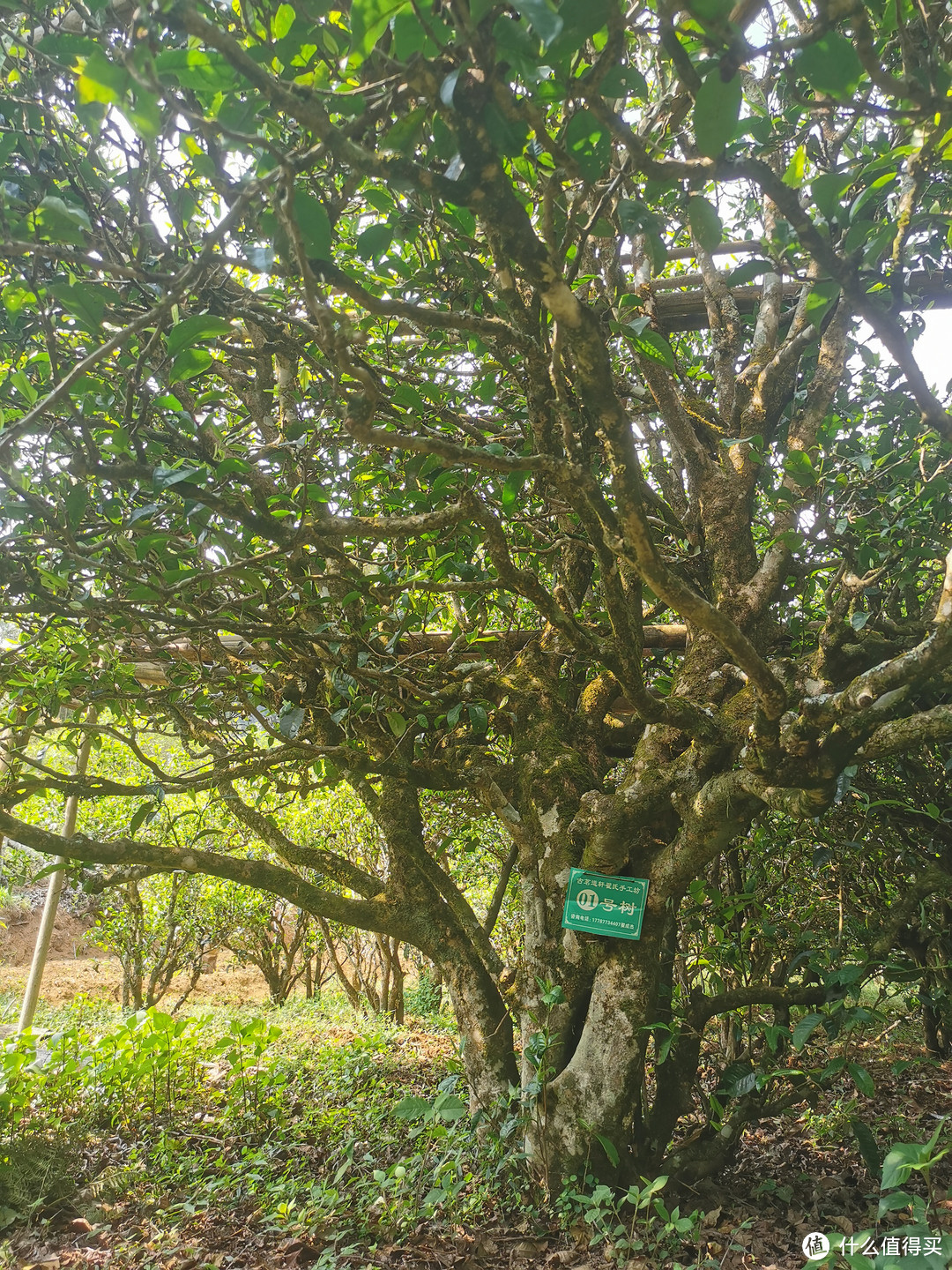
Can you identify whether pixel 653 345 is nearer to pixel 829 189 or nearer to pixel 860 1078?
pixel 829 189

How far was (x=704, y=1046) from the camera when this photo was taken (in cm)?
365

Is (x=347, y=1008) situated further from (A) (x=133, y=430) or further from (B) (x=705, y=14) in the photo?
(B) (x=705, y=14)

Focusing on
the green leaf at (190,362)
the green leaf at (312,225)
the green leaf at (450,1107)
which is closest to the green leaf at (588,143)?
the green leaf at (312,225)

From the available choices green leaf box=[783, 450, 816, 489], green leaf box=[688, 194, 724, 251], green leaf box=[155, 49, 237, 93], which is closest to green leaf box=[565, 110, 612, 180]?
green leaf box=[688, 194, 724, 251]

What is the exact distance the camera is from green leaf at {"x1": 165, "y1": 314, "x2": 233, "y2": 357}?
149cm

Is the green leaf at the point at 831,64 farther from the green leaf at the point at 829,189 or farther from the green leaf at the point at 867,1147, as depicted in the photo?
the green leaf at the point at 867,1147

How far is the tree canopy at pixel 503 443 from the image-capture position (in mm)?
1282

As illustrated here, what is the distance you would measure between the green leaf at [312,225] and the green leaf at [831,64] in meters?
0.79

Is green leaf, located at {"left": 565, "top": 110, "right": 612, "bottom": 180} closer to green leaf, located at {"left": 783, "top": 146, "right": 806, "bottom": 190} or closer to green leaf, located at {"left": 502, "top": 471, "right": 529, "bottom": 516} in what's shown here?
green leaf, located at {"left": 783, "top": 146, "right": 806, "bottom": 190}

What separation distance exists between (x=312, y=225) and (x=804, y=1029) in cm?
237

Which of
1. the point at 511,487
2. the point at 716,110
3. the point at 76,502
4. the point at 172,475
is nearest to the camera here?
the point at 716,110

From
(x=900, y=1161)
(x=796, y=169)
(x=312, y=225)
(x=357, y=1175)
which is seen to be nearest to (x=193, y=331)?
(x=312, y=225)

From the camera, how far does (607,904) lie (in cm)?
260

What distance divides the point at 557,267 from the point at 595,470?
1399 millimetres
